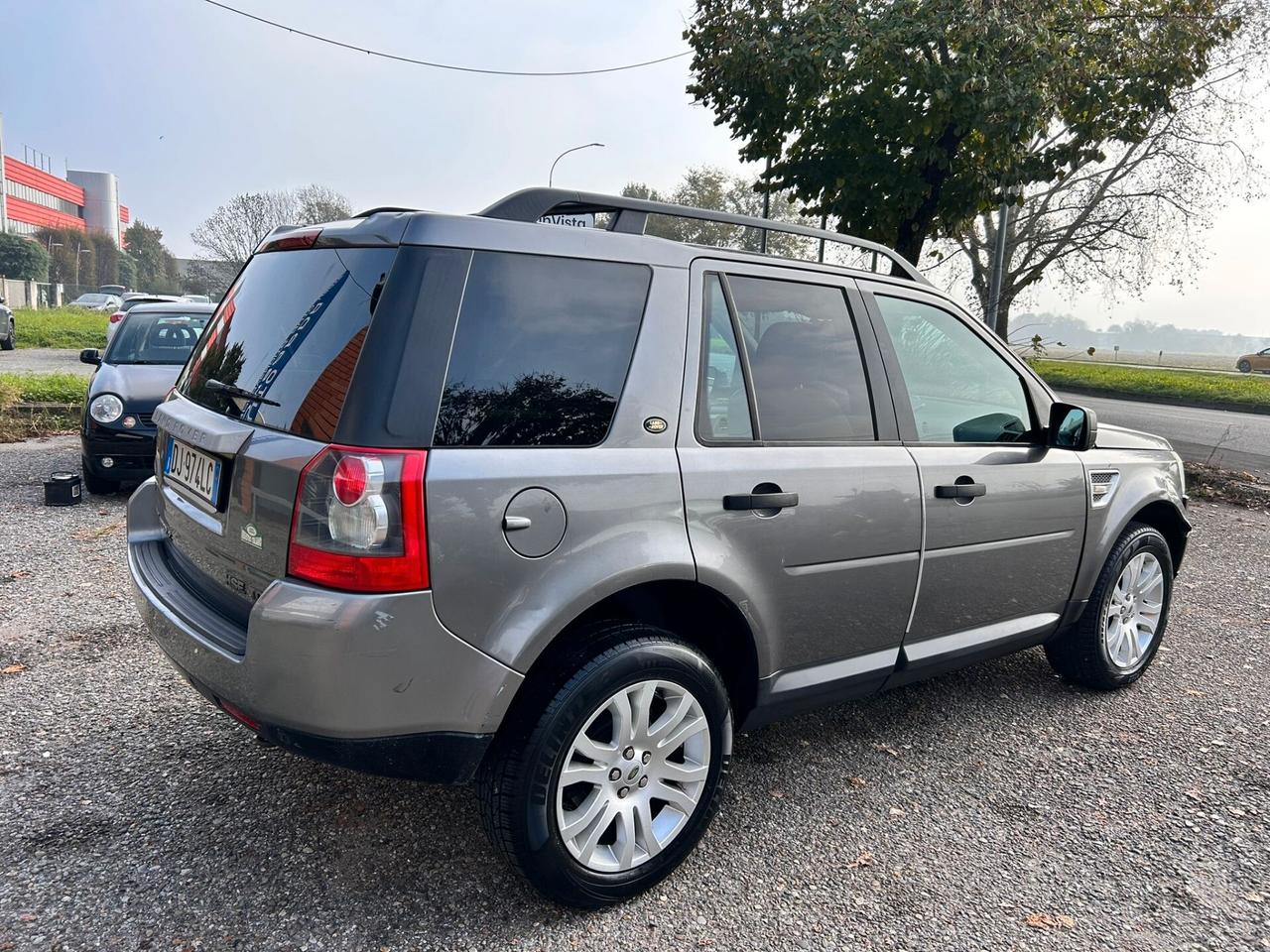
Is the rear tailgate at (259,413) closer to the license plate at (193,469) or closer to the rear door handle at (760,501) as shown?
the license plate at (193,469)

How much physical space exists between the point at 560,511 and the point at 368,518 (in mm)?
475

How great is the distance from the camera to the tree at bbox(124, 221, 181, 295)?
82.7 metres

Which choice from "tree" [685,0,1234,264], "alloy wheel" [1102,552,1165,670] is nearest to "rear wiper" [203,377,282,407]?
"alloy wheel" [1102,552,1165,670]

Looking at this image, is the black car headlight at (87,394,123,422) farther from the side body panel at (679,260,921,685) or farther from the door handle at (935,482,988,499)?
the door handle at (935,482,988,499)

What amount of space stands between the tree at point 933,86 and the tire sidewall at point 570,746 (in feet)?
23.7

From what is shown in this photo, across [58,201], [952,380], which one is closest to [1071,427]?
[952,380]

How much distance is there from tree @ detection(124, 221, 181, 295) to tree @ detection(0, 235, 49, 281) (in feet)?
83.8

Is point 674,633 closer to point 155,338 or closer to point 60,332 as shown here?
point 155,338

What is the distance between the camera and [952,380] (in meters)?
3.44

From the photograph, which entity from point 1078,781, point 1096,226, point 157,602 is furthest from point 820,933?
point 1096,226

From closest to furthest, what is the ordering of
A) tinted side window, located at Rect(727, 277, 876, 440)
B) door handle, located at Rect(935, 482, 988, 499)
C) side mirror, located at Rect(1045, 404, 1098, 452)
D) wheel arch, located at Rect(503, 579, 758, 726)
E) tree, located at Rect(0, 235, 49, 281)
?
wheel arch, located at Rect(503, 579, 758, 726) < tinted side window, located at Rect(727, 277, 876, 440) < door handle, located at Rect(935, 482, 988, 499) < side mirror, located at Rect(1045, 404, 1098, 452) < tree, located at Rect(0, 235, 49, 281)

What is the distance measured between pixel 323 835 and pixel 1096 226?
26.2 meters

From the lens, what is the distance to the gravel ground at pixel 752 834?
2.37 m

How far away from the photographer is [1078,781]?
3.25 metres
